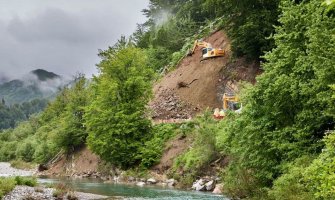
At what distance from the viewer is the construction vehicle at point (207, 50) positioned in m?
60.2

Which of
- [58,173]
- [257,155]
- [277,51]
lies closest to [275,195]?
[257,155]

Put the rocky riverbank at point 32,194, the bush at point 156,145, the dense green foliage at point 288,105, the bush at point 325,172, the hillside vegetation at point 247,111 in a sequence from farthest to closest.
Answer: the bush at point 156,145 < the rocky riverbank at point 32,194 < the dense green foliage at point 288,105 < the hillside vegetation at point 247,111 < the bush at point 325,172

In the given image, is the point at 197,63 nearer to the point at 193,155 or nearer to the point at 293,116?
the point at 193,155

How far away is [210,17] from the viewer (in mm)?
83250

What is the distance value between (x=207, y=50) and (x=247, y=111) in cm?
3598

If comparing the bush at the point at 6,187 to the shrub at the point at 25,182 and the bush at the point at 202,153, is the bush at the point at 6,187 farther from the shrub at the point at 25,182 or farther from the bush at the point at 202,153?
the bush at the point at 202,153

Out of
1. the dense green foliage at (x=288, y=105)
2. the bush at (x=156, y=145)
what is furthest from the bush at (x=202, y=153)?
the dense green foliage at (x=288, y=105)

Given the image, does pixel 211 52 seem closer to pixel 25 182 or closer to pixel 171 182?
pixel 171 182

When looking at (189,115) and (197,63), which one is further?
(197,63)

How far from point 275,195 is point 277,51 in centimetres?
1005

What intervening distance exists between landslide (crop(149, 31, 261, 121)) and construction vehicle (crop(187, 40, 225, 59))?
0.63 meters

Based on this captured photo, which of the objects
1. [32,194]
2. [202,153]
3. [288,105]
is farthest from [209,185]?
[32,194]

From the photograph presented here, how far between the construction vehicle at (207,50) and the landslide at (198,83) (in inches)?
24.8

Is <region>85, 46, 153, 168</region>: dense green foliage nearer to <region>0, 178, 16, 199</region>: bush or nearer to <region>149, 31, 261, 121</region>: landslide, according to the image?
<region>149, 31, 261, 121</region>: landslide
